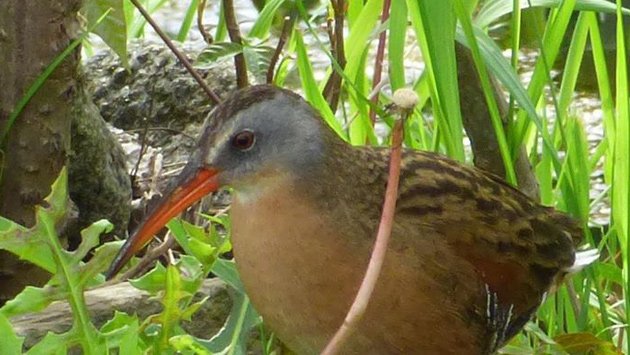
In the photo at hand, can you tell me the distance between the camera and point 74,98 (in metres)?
2.91

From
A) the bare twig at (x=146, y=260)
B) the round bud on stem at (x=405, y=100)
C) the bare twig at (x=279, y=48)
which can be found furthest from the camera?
the bare twig at (x=279, y=48)

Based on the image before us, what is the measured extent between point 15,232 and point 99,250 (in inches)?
6.1

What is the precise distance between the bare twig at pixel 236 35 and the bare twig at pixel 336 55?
7.9 inches

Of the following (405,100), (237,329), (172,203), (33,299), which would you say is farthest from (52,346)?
(405,100)

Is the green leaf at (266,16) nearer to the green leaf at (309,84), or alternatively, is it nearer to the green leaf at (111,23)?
the green leaf at (309,84)

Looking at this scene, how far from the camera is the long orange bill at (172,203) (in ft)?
7.49

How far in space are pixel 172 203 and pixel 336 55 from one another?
929 mm

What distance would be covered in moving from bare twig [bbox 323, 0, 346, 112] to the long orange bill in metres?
0.70

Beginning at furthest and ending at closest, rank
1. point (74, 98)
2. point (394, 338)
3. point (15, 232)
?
1. point (74, 98)
2. point (394, 338)
3. point (15, 232)

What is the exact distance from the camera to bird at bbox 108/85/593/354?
2.33 metres

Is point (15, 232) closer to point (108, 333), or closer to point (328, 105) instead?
point (108, 333)

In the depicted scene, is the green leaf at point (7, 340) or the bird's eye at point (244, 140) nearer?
the green leaf at point (7, 340)

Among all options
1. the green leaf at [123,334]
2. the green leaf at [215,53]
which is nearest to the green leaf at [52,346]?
the green leaf at [123,334]

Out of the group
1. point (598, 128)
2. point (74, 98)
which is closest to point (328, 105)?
point (74, 98)
